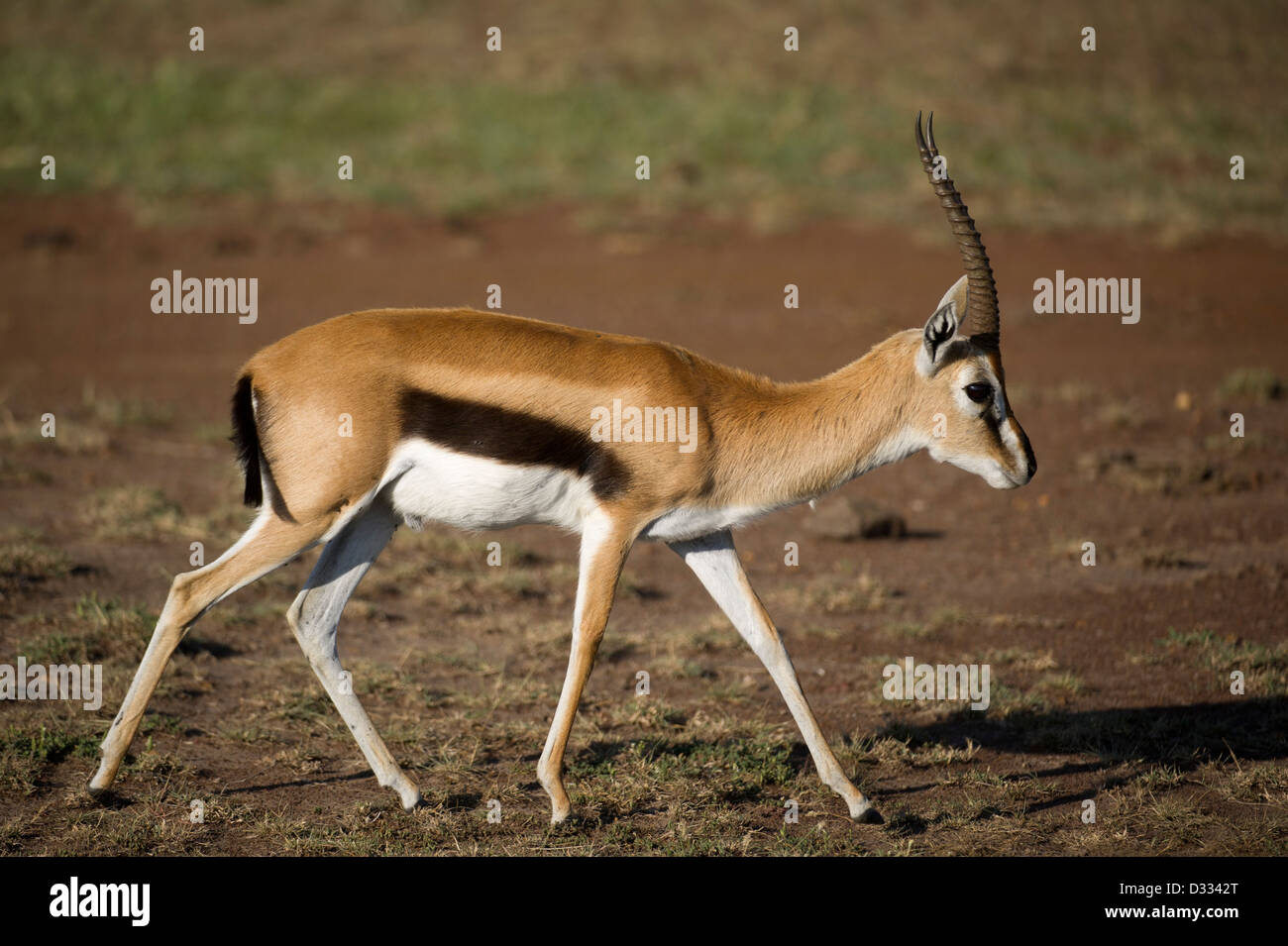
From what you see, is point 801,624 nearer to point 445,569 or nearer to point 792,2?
point 445,569

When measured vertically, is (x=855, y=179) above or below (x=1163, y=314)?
above

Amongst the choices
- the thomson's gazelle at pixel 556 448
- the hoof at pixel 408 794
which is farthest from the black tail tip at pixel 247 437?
the hoof at pixel 408 794

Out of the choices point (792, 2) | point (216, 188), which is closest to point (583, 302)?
point (216, 188)

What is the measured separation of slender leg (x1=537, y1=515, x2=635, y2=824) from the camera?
17.8 feet

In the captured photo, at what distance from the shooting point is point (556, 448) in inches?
211

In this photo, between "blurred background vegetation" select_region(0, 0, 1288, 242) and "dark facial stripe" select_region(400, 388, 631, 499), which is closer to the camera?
"dark facial stripe" select_region(400, 388, 631, 499)

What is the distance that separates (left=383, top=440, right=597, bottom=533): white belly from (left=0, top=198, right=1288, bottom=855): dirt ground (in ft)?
3.98

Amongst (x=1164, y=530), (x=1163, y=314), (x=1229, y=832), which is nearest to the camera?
(x=1229, y=832)

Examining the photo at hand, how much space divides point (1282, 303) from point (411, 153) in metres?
12.4

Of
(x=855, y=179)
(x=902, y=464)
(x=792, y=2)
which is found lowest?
(x=902, y=464)

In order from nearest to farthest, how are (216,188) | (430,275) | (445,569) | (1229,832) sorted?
1. (1229,832)
2. (445,569)
3. (430,275)
4. (216,188)

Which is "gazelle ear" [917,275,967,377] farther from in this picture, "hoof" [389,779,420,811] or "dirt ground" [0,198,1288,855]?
"hoof" [389,779,420,811]

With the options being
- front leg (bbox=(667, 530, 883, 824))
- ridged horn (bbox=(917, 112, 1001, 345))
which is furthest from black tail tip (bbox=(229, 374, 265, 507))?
ridged horn (bbox=(917, 112, 1001, 345))

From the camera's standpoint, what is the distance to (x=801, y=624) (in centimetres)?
802
